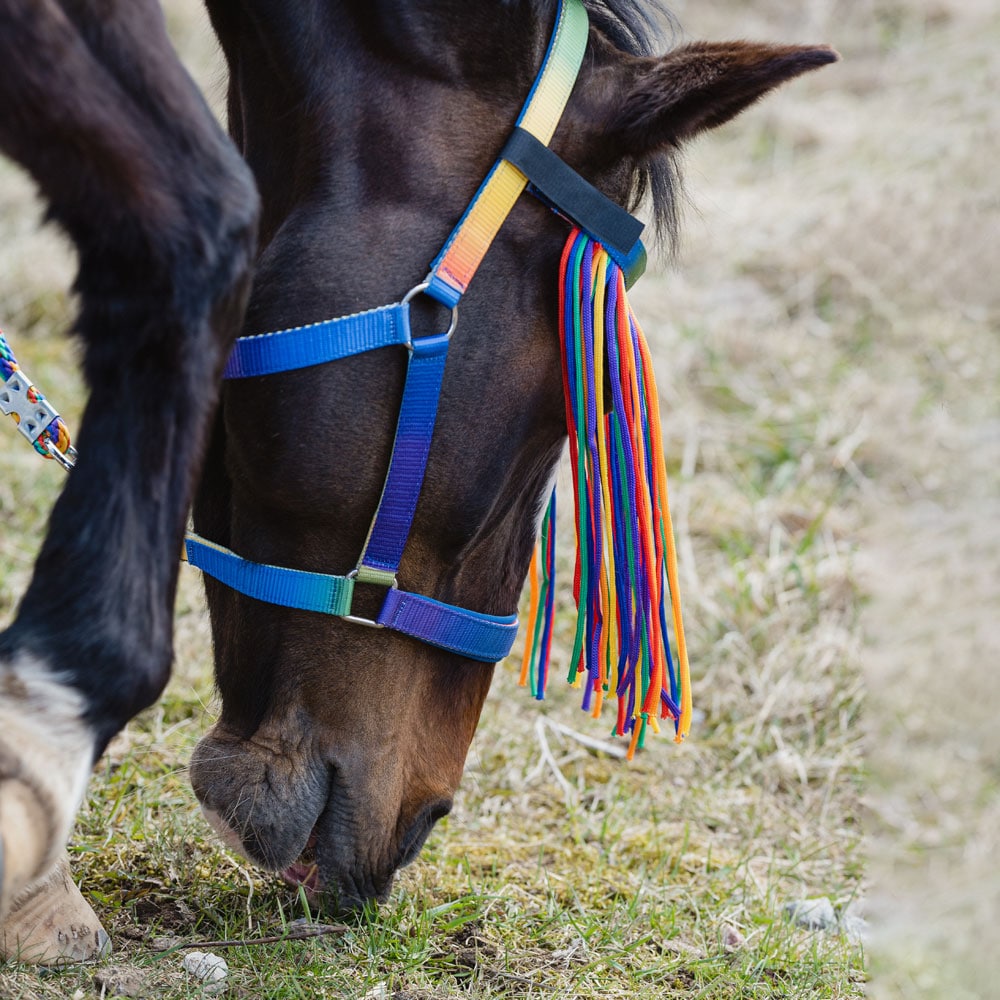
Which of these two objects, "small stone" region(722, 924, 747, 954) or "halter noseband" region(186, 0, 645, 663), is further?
"small stone" region(722, 924, 747, 954)

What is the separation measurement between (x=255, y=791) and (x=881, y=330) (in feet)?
15.5

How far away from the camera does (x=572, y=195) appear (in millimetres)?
1881

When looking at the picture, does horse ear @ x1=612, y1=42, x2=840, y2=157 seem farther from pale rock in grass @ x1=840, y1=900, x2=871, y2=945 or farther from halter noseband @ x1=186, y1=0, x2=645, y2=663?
pale rock in grass @ x1=840, y1=900, x2=871, y2=945

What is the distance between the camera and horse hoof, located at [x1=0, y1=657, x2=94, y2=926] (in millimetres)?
1407

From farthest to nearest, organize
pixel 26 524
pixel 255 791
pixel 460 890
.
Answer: pixel 26 524, pixel 460 890, pixel 255 791

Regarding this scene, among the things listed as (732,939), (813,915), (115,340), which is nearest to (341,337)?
(115,340)

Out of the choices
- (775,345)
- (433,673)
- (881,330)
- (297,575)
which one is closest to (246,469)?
(297,575)

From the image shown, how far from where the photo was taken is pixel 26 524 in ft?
12.8

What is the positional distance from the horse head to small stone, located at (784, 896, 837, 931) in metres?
1.01

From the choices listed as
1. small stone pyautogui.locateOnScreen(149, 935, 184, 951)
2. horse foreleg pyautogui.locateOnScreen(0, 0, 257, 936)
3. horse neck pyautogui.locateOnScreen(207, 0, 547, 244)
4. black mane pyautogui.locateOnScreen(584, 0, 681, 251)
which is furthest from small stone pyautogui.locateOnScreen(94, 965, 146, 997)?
black mane pyautogui.locateOnScreen(584, 0, 681, 251)

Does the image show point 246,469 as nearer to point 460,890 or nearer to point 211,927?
point 211,927

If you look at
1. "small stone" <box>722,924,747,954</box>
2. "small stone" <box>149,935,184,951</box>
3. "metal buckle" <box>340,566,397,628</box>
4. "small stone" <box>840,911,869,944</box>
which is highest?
"metal buckle" <box>340,566,397,628</box>

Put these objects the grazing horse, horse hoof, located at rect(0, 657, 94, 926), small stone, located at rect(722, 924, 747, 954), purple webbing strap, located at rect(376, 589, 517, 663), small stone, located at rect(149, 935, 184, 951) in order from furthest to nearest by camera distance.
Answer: small stone, located at rect(722, 924, 747, 954) < small stone, located at rect(149, 935, 184, 951) < purple webbing strap, located at rect(376, 589, 517, 663) < the grazing horse < horse hoof, located at rect(0, 657, 94, 926)

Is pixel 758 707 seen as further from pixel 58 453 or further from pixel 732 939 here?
pixel 58 453
